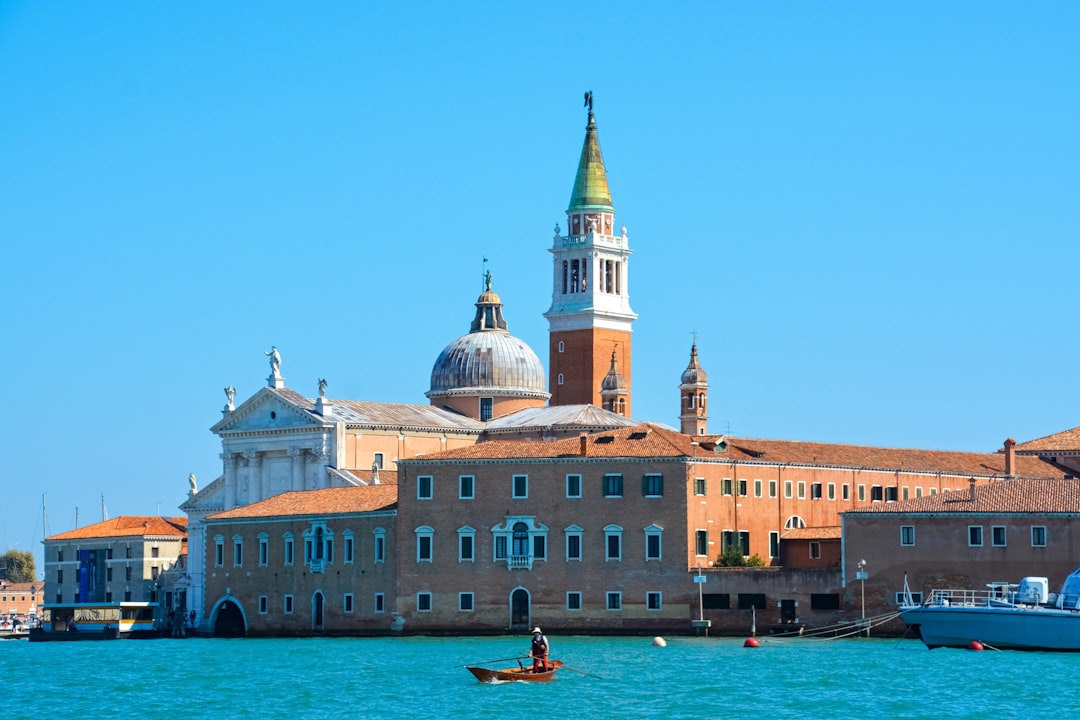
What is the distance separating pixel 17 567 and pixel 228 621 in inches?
2990

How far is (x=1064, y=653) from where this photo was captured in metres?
53.2

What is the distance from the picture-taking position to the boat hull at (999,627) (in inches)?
2088

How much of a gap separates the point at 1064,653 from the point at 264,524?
30.8m

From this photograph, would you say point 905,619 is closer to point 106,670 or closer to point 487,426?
point 106,670

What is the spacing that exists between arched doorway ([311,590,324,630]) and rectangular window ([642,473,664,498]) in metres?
12.3

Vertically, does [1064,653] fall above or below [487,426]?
below

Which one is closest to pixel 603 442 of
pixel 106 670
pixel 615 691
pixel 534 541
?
pixel 534 541

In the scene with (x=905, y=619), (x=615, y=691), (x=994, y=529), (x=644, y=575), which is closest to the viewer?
(x=615, y=691)

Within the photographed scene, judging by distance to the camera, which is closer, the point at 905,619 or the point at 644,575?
the point at 905,619

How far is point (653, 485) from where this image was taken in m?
66.0

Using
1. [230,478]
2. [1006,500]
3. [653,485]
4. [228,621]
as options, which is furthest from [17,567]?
[1006,500]

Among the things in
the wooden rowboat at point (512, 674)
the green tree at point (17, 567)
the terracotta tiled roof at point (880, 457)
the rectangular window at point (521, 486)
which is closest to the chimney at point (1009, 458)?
the terracotta tiled roof at point (880, 457)

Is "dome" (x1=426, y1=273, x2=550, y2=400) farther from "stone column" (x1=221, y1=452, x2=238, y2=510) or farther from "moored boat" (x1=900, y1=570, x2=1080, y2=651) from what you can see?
"moored boat" (x1=900, y1=570, x2=1080, y2=651)

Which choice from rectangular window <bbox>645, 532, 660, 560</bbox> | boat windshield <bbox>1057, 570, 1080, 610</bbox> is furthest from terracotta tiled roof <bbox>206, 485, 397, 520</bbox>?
boat windshield <bbox>1057, 570, 1080, 610</bbox>
